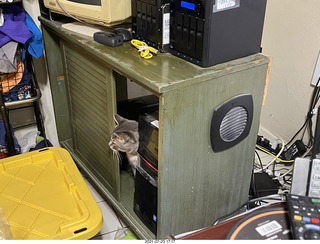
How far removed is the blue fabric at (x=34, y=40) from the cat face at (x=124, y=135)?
73cm

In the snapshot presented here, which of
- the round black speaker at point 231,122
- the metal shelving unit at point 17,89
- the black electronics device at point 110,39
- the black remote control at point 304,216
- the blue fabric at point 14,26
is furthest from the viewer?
the metal shelving unit at point 17,89

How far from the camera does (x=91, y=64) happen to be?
61.3 inches

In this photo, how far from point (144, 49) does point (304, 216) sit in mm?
876

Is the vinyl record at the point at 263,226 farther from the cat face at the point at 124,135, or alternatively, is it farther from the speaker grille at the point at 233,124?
the cat face at the point at 124,135

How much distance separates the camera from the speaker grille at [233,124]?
1284 millimetres

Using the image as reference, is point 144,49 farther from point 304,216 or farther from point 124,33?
point 304,216

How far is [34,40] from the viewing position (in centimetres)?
184

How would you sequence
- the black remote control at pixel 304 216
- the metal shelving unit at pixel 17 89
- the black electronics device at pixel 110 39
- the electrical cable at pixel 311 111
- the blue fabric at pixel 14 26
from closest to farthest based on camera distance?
the black remote control at pixel 304 216, the black electronics device at pixel 110 39, the blue fabric at pixel 14 26, the metal shelving unit at pixel 17 89, the electrical cable at pixel 311 111

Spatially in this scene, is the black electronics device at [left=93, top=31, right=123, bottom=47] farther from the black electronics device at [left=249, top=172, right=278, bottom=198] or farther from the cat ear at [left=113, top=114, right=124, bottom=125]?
the black electronics device at [left=249, top=172, right=278, bottom=198]

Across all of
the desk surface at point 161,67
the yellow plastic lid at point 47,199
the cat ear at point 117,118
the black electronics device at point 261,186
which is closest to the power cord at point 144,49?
the desk surface at point 161,67

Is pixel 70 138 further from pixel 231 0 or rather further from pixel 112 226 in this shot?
pixel 231 0

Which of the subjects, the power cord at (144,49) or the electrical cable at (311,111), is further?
the electrical cable at (311,111)

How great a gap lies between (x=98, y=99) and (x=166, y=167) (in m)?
0.54

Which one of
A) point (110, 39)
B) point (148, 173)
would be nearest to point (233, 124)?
point (148, 173)
